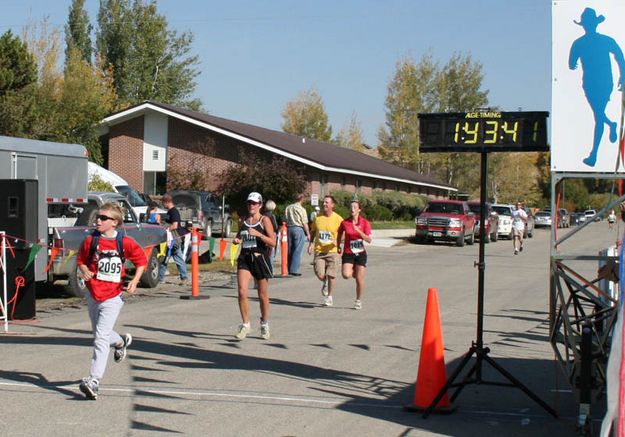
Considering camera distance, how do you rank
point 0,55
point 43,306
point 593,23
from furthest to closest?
point 0,55
point 43,306
point 593,23

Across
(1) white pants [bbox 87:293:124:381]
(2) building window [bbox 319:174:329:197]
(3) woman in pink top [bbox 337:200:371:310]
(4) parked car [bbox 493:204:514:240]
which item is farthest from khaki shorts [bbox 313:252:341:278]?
(4) parked car [bbox 493:204:514:240]

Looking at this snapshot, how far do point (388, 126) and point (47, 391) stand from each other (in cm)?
5684

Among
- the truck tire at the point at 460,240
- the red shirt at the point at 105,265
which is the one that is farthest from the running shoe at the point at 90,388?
the truck tire at the point at 460,240

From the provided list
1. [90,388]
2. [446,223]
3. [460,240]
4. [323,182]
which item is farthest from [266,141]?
[90,388]

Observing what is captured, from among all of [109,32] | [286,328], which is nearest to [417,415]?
[286,328]

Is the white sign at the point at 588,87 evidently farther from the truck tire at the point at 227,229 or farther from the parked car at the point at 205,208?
the truck tire at the point at 227,229

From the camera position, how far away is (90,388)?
7.86 metres

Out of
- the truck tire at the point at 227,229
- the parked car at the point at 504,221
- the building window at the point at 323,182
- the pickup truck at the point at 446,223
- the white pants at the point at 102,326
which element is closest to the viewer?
the white pants at the point at 102,326

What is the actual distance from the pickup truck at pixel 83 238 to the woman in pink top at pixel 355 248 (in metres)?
3.66

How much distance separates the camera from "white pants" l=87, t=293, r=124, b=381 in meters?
8.06

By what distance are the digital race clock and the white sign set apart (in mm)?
212

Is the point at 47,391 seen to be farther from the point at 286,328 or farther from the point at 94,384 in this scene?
the point at 286,328

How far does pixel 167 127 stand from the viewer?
4366 centimetres

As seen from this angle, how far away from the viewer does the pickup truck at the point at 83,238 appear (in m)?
14.9
